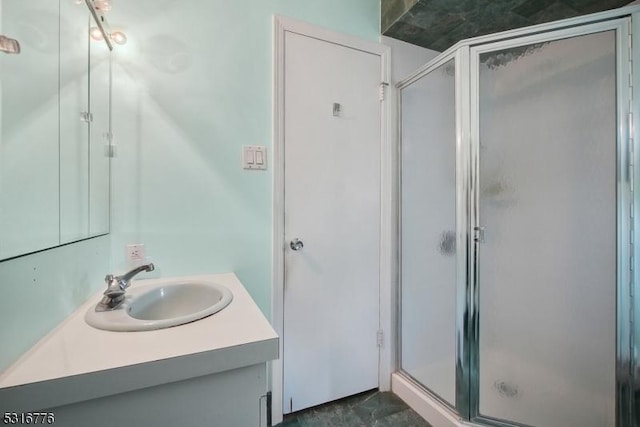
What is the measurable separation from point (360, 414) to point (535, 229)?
1.35 meters

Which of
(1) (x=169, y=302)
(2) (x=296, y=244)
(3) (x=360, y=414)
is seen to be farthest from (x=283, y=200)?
(3) (x=360, y=414)

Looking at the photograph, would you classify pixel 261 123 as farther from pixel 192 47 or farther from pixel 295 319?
pixel 295 319

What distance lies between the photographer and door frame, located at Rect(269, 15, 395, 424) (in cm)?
137

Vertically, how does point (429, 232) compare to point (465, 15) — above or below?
below

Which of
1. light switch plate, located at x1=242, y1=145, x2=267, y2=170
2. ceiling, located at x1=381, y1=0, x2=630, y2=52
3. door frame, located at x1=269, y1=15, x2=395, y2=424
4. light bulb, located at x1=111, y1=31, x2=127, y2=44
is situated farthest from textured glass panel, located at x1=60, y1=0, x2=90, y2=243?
ceiling, located at x1=381, y1=0, x2=630, y2=52

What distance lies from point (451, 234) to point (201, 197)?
1281 mm

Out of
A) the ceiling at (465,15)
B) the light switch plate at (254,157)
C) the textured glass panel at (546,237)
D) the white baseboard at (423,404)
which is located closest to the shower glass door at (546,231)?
the textured glass panel at (546,237)

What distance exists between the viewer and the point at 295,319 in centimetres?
144

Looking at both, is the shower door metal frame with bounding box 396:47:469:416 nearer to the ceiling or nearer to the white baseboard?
the white baseboard

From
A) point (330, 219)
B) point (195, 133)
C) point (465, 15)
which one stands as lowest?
point (330, 219)

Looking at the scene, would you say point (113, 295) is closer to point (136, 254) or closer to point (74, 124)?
point (136, 254)

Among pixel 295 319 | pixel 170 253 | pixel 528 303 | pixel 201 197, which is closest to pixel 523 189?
pixel 528 303

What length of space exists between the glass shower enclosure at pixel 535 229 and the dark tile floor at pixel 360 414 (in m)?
0.20

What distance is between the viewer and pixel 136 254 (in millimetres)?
1137
